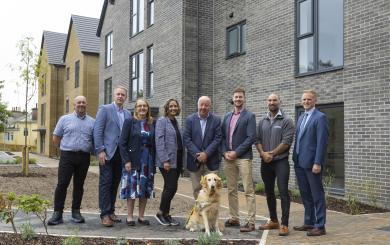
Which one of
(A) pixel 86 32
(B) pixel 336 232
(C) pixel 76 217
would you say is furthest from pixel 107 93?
(B) pixel 336 232

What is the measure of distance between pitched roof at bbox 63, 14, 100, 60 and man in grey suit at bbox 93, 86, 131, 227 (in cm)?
2445

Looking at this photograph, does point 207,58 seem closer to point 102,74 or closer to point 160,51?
point 160,51

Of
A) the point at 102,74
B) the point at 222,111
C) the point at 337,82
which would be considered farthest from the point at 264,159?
the point at 102,74

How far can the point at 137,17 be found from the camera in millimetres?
20750

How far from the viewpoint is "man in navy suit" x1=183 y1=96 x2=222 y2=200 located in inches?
279

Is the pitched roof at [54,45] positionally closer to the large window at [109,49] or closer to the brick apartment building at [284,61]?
the large window at [109,49]

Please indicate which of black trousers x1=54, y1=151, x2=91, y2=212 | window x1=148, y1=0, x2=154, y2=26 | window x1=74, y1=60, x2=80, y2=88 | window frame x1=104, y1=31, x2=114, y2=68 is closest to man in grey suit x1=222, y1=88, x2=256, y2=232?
black trousers x1=54, y1=151, x2=91, y2=212

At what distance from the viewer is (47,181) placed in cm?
1419

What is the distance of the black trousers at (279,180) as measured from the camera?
6.82 meters

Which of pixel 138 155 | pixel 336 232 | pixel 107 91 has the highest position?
pixel 107 91

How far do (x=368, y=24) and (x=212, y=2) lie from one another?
322 inches

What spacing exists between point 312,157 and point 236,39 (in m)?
9.64

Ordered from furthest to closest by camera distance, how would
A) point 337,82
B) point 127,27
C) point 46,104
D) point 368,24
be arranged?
point 46,104
point 127,27
point 337,82
point 368,24

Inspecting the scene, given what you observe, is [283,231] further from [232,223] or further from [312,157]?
[312,157]
